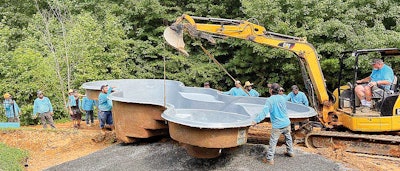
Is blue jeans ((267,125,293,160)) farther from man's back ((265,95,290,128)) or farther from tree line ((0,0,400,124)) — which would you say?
tree line ((0,0,400,124))

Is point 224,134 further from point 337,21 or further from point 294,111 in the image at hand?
point 337,21

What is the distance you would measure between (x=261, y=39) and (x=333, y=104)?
91.8 inches

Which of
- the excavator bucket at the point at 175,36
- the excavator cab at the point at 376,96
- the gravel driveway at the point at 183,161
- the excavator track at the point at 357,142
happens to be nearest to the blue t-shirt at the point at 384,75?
the excavator cab at the point at 376,96

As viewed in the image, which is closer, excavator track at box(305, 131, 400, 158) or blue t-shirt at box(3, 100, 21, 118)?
excavator track at box(305, 131, 400, 158)

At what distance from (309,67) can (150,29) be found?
1076 cm

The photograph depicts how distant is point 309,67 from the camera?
932 cm

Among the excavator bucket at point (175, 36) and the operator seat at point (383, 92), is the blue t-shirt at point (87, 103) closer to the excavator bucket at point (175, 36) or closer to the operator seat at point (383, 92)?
the excavator bucket at point (175, 36)

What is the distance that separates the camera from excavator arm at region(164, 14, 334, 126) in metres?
9.23

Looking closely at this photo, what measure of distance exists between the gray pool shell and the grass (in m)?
2.51

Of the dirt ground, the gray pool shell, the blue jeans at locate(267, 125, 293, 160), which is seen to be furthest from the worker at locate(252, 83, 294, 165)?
the dirt ground

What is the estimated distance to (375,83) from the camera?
329 inches

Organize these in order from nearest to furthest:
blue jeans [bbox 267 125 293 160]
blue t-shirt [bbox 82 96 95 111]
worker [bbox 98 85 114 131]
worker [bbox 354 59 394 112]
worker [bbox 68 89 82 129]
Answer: blue jeans [bbox 267 125 293 160]
worker [bbox 354 59 394 112]
worker [bbox 98 85 114 131]
blue t-shirt [bbox 82 96 95 111]
worker [bbox 68 89 82 129]

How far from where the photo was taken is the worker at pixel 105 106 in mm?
10750

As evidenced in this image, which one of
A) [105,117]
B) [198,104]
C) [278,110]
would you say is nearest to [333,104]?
[278,110]
